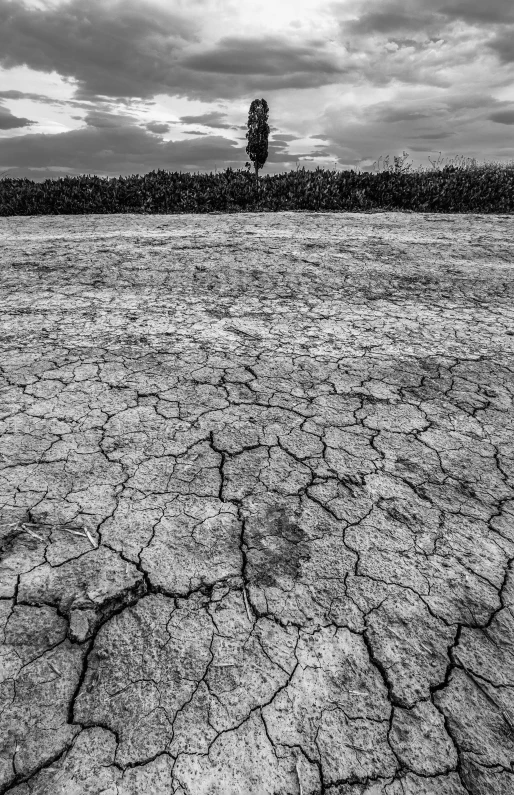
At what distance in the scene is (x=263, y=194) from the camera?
8766 mm

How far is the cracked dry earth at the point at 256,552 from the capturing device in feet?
4.01

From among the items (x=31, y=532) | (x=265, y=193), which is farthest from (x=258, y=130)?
(x=31, y=532)

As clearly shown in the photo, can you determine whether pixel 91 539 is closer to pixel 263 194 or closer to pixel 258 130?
pixel 263 194

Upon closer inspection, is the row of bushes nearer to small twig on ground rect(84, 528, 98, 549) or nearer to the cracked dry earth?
the cracked dry earth

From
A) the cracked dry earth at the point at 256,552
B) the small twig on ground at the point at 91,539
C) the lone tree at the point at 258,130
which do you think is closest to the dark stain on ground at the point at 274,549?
the cracked dry earth at the point at 256,552

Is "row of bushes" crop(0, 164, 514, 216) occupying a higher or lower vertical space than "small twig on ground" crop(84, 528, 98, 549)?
higher

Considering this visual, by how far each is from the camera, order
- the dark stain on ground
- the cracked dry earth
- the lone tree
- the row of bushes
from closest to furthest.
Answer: the cracked dry earth, the dark stain on ground, the row of bushes, the lone tree

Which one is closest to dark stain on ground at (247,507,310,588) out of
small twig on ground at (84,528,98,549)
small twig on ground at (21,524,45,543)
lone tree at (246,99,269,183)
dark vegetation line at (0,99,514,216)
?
small twig on ground at (84,528,98,549)

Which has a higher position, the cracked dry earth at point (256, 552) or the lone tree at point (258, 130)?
the lone tree at point (258, 130)

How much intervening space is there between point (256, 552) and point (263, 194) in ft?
27.0

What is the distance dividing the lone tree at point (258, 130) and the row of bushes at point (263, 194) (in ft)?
30.4

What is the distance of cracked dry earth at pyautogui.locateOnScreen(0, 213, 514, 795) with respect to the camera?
1223mm

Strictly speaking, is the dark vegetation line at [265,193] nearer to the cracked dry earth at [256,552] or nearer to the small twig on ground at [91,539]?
the cracked dry earth at [256,552]

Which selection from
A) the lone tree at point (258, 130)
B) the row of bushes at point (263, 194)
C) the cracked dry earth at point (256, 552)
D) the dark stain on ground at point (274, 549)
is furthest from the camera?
the lone tree at point (258, 130)
